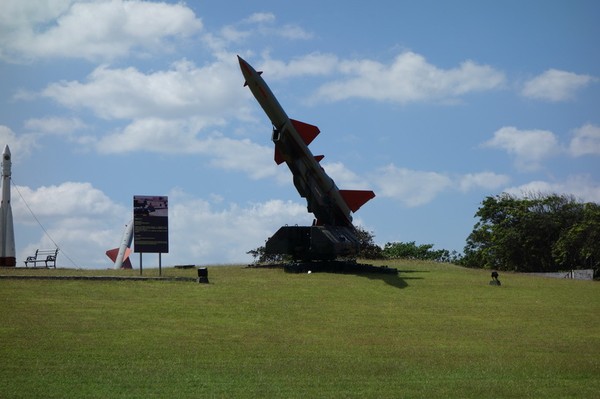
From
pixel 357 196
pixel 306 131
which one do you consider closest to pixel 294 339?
pixel 306 131

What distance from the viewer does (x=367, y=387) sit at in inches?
570

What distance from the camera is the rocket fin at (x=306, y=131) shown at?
104 feet

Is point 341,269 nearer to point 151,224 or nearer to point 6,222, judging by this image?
point 151,224

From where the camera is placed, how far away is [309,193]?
33.3 m

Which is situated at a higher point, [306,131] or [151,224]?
[306,131]

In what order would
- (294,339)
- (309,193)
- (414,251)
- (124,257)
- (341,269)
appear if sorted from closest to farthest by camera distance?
1. (294,339)
2. (309,193)
3. (341,269)
4. (124,257)
5. (414,251)

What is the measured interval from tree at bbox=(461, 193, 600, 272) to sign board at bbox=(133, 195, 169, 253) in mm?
26612

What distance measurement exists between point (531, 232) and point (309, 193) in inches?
905

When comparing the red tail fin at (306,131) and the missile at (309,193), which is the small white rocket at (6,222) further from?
the red tail fin at (306,131)

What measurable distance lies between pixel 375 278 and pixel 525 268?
23.5 meters

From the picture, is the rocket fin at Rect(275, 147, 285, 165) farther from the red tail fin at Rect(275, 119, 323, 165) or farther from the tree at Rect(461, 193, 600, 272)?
the tree at Rect(461, 193, 600, 272)

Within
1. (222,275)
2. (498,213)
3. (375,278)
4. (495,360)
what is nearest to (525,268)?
(498,213)

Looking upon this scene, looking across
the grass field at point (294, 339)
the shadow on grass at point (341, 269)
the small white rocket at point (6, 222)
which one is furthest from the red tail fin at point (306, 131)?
the small white rocket at point (6, 222)

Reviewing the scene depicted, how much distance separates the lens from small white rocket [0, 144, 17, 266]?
118ft
